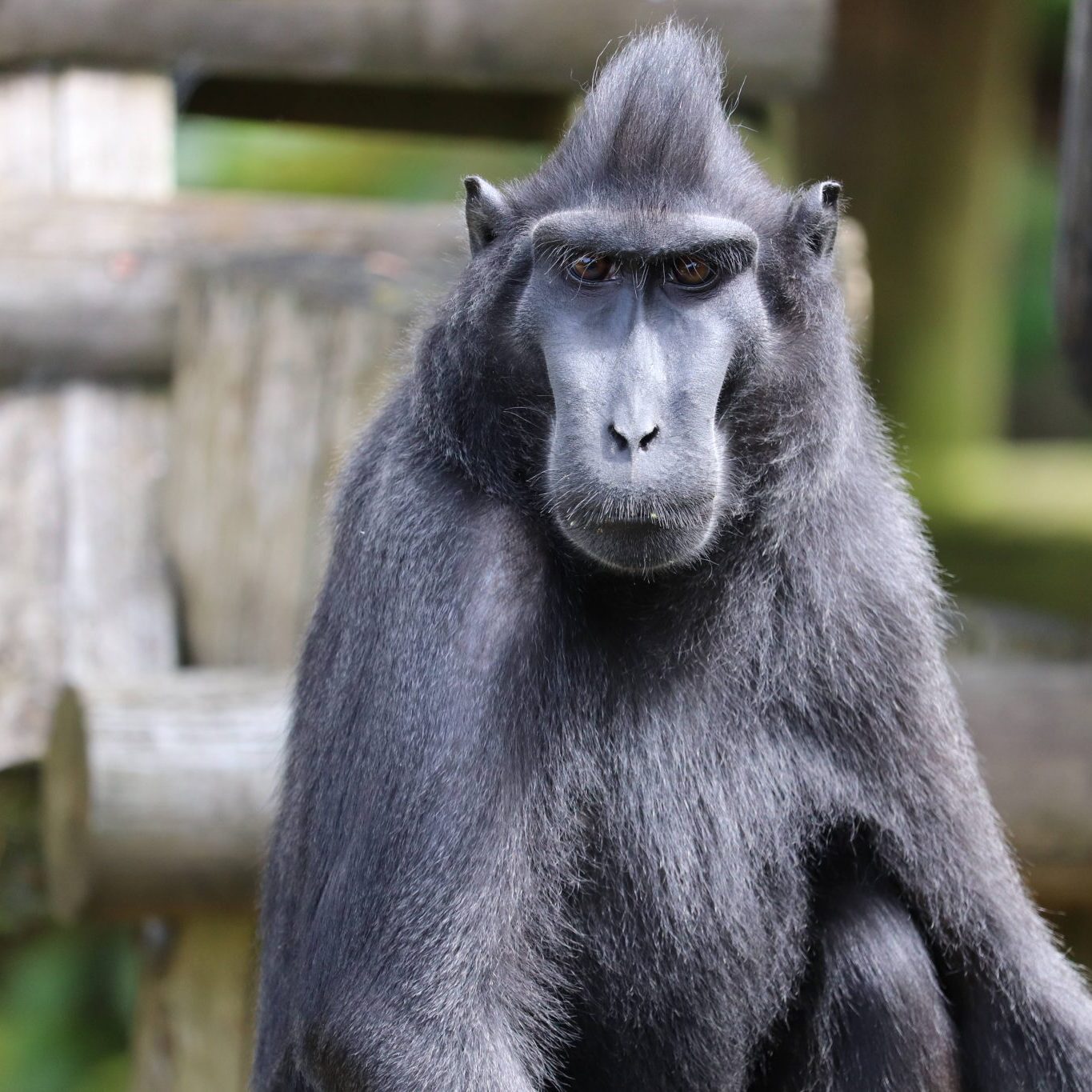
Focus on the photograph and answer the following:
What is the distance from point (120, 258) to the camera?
585 cm

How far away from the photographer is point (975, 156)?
1024 cm

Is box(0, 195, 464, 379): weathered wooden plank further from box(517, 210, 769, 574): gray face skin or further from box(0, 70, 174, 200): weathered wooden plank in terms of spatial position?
box(517, 210, 769, 574): gray face skin

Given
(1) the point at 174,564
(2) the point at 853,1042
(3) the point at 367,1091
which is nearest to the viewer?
(3) the point at 367,1091

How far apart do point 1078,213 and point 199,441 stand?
2.75 meters

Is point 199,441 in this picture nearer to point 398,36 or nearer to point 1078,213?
point 398,36

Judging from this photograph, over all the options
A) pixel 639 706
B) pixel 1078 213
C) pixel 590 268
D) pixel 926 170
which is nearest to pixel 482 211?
pixel 590 268

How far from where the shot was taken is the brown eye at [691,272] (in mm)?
3291

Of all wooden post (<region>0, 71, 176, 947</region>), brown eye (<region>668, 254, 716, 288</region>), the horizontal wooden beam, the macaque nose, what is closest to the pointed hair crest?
brown eye (<region>668, 254, 716, 288</region>)

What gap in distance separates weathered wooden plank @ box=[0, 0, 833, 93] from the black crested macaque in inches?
118

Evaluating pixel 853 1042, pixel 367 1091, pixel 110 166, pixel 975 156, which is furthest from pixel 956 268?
pixel 367 1091

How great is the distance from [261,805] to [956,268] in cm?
696

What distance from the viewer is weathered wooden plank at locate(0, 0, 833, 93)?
621cm

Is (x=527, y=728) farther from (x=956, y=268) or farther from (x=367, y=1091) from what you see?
(x=956, y=268)

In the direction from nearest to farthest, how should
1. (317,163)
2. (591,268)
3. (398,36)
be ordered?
(591,268) → (398,36) → (317,163)
